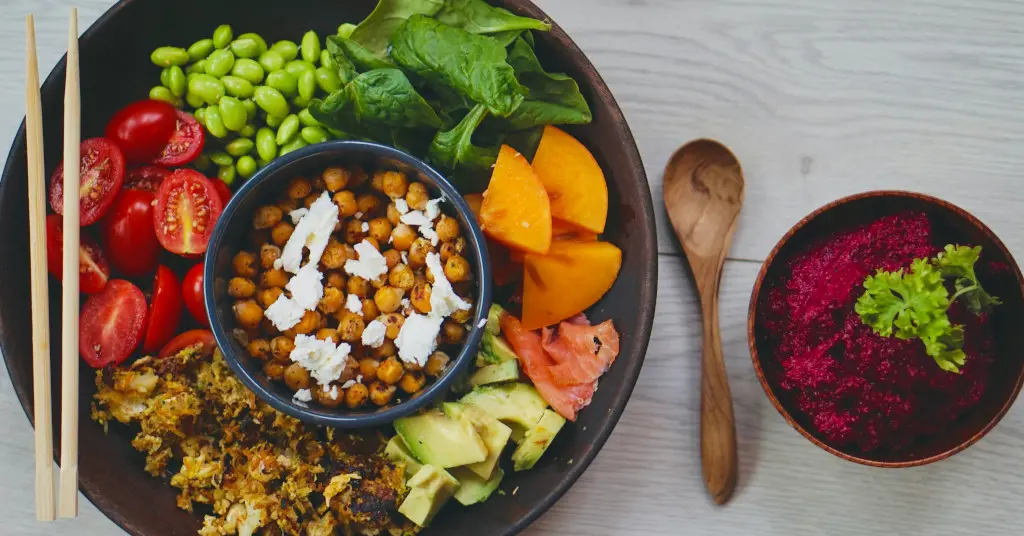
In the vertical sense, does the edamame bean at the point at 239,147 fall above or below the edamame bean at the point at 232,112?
below

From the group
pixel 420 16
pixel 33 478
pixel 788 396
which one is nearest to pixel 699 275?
pixel 788 396

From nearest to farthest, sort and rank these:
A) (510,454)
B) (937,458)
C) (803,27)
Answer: (937,458) < (510,454) < (803,27)

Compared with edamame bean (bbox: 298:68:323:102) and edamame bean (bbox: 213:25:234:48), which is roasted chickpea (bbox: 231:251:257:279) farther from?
edamame bean (bbox: 213:25:234:48)

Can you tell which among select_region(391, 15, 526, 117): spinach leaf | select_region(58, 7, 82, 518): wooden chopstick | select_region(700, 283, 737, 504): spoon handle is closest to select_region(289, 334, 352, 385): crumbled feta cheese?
select_region(58, 7, 82, 518): wooden chopstick

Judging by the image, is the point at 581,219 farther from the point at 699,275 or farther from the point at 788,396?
the point at 788,396

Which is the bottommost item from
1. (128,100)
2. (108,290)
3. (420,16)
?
(108,290)

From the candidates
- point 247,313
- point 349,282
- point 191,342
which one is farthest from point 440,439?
point 191,342

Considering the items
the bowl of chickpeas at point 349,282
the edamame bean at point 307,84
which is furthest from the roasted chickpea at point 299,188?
the edamame bean at point 307,84

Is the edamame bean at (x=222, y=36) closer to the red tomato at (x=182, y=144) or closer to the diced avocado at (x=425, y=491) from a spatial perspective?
the red tomato at (x=182, y=144)
